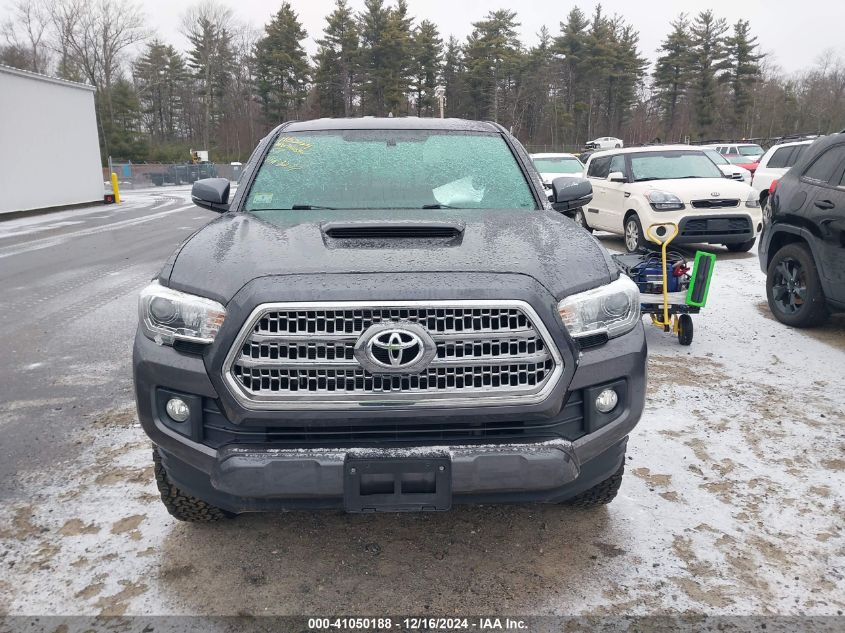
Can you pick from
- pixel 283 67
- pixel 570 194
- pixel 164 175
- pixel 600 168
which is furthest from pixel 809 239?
pixel 283 67

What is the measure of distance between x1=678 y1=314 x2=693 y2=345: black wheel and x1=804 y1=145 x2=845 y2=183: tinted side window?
69.2 inches

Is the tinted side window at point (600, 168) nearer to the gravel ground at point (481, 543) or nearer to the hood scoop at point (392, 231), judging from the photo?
the gravel ground at point (481, 543)

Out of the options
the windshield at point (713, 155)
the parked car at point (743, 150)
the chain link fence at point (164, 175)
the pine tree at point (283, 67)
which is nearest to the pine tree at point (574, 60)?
the pine tree at point (283, 67)

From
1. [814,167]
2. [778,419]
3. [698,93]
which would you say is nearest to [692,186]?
[814,167]

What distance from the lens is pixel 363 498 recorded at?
238 centimetres

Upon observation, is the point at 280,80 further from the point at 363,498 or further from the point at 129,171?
the point at 363,498

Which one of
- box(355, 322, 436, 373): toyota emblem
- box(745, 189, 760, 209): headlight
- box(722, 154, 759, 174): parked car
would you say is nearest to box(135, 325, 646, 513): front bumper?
box(355, 322, 436, 373): toyota emblem

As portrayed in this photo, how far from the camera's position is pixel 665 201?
10859 mm

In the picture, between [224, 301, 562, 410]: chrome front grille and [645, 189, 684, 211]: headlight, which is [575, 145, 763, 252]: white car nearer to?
[645, 189, 684, 211]: headlight

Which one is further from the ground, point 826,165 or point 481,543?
point 826,165

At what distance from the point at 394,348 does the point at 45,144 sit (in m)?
25.2

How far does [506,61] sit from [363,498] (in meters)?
66.2

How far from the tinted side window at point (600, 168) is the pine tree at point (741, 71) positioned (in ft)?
200

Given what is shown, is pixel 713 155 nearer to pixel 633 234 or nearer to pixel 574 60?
pixel 633 234
